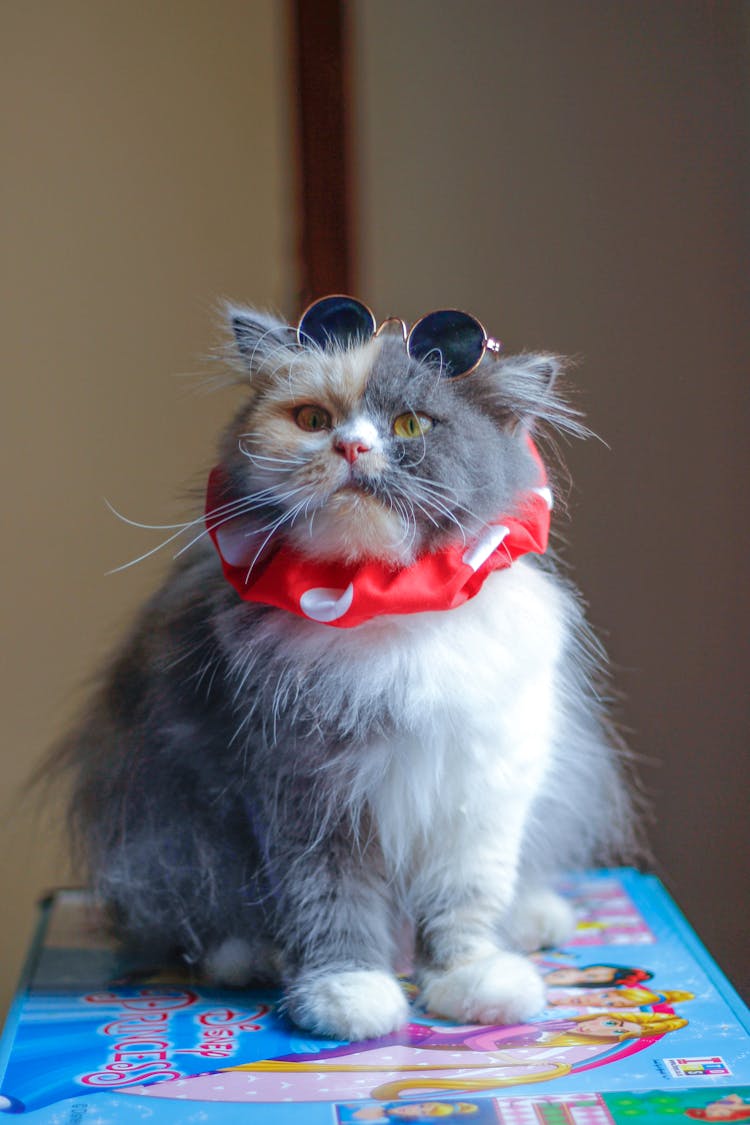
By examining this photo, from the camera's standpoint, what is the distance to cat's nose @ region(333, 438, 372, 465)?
2.85ft

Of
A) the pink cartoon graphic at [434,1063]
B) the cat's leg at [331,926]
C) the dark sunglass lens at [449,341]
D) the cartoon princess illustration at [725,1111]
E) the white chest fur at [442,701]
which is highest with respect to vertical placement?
the dark sunglass lens at [449,341]

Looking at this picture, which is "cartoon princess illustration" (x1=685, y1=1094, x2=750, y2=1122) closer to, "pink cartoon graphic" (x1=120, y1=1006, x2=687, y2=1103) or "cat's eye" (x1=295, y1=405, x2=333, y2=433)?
"pink cartoon graphic" (x1=120, y1=1006, x2=687, y2=1103)

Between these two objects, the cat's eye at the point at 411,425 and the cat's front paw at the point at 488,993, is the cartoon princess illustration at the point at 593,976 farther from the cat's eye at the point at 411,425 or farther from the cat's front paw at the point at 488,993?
the cat's eye at the point at 411,425

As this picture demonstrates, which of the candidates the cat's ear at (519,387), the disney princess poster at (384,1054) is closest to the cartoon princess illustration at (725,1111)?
the disney princess poster at (384,1054)

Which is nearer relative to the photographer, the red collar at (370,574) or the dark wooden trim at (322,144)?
the red collar at (370,574)

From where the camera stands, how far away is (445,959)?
1007 millimetres

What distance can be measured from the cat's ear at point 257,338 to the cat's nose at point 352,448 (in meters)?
0.13

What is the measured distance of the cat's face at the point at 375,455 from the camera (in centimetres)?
88

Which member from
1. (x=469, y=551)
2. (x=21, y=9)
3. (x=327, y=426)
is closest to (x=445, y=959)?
(x=469, y=551)

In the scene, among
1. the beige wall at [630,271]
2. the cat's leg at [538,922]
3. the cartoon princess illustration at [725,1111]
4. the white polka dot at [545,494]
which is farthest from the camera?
the beige wall at [630,271]

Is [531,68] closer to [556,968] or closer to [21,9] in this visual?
[21,9]

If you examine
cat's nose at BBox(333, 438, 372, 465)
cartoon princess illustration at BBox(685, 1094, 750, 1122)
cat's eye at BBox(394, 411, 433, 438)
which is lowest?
cartoon princess illustration at BBox(685, 1094, 750, 1122)

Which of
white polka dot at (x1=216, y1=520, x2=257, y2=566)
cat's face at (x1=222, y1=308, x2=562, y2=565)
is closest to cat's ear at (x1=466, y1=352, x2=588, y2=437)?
cat's face at (x1=222, y1=308, x2=562, y2=565)

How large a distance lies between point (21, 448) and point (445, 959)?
1035 millimetres
